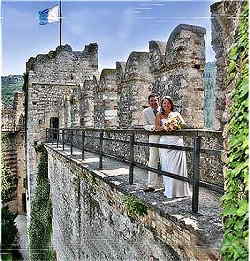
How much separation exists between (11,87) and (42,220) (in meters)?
11.6

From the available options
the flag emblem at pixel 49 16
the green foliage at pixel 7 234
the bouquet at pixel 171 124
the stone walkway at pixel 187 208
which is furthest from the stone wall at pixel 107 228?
the flag emblem at pixel 49 16

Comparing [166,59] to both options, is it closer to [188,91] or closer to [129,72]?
[188,91]

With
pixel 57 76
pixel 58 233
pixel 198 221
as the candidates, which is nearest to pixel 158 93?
pixel 198 221

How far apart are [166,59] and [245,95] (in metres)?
3.88

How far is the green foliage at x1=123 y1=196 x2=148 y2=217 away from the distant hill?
1391 cm

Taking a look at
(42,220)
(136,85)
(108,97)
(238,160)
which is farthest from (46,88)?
(238,160)

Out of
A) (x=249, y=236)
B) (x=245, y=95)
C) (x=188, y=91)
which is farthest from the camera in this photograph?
(x=188, y=91)

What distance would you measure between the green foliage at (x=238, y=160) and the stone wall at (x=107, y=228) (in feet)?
0.88

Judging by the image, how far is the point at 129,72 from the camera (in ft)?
26.8

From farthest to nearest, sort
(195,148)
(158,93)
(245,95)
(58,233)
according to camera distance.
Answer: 1. (58,233)
2. (158,93)
3. (195,148)
4. (245,95)

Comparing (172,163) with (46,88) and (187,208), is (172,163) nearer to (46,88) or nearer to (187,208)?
(187,208)

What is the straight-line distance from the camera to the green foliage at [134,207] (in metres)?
4.40

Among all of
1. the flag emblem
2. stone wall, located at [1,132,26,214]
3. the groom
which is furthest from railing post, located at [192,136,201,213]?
stone wall, located at [1,132,26,214]

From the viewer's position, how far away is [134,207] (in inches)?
180
